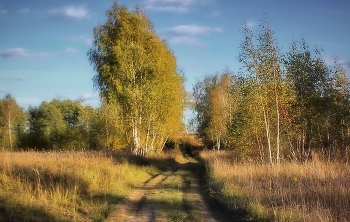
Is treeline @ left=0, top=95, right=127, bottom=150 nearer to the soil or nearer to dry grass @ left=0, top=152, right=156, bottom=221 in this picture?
dry grass @ left=0, top=152, right=156, bottom=221

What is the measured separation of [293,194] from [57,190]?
28.1 ft

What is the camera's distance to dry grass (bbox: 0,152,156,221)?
1078 cm

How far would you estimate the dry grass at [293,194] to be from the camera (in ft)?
32.1

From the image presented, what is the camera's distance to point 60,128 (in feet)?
185

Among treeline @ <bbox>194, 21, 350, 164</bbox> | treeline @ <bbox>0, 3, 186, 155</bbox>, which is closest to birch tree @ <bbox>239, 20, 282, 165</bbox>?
treeline @ <bbox>194, 21, 350, 164</bbox>

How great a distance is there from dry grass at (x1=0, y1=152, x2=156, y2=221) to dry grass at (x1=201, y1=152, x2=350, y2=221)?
512 cm

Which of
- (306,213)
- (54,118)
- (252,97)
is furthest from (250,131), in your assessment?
(54,118)

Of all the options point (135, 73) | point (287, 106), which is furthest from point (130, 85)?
point (287, 106)

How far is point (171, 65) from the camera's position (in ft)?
126

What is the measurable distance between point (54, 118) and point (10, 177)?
186 feet

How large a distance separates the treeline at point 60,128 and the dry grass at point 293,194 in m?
14.0

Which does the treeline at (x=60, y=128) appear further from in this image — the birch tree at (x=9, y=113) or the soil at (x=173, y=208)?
the soil at (x=173, y=208)

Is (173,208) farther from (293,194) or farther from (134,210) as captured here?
(293,194)

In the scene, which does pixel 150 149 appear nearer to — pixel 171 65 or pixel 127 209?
pixel 171 65
